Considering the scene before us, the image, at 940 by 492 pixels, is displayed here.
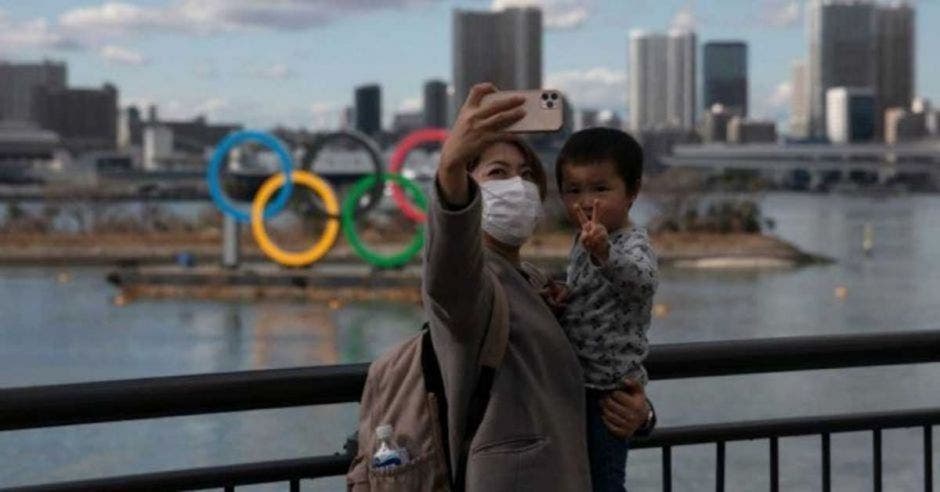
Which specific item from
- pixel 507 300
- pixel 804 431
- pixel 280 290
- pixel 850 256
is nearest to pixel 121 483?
pixel 507 300

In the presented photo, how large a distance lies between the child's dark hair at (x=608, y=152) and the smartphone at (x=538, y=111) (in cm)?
26

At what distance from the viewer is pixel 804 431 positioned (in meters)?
3.62

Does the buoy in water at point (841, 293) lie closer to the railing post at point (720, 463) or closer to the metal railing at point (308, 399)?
the metal railing at point (308, 399)

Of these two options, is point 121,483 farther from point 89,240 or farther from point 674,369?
point 89,240

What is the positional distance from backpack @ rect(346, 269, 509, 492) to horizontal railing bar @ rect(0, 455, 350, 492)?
548mm

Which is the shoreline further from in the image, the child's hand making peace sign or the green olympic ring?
the child's hand making peace sign

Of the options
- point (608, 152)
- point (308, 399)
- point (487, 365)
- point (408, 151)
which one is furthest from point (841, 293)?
point (487, 365)

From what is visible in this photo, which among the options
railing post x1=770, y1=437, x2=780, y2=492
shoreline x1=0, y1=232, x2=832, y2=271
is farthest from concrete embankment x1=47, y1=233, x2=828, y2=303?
railing post x1=770, y1=437, x2=780, y2=492

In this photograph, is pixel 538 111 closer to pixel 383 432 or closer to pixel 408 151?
pixel 383 432

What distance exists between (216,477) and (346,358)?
3255 centimetres

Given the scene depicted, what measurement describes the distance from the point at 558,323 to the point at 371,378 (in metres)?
0.32

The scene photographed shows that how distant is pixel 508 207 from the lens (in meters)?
2.48

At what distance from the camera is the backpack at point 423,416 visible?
2449 millimetres

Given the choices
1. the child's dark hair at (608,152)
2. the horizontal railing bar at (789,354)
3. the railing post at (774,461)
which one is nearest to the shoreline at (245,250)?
the horizontal railing bar at (789,354)
